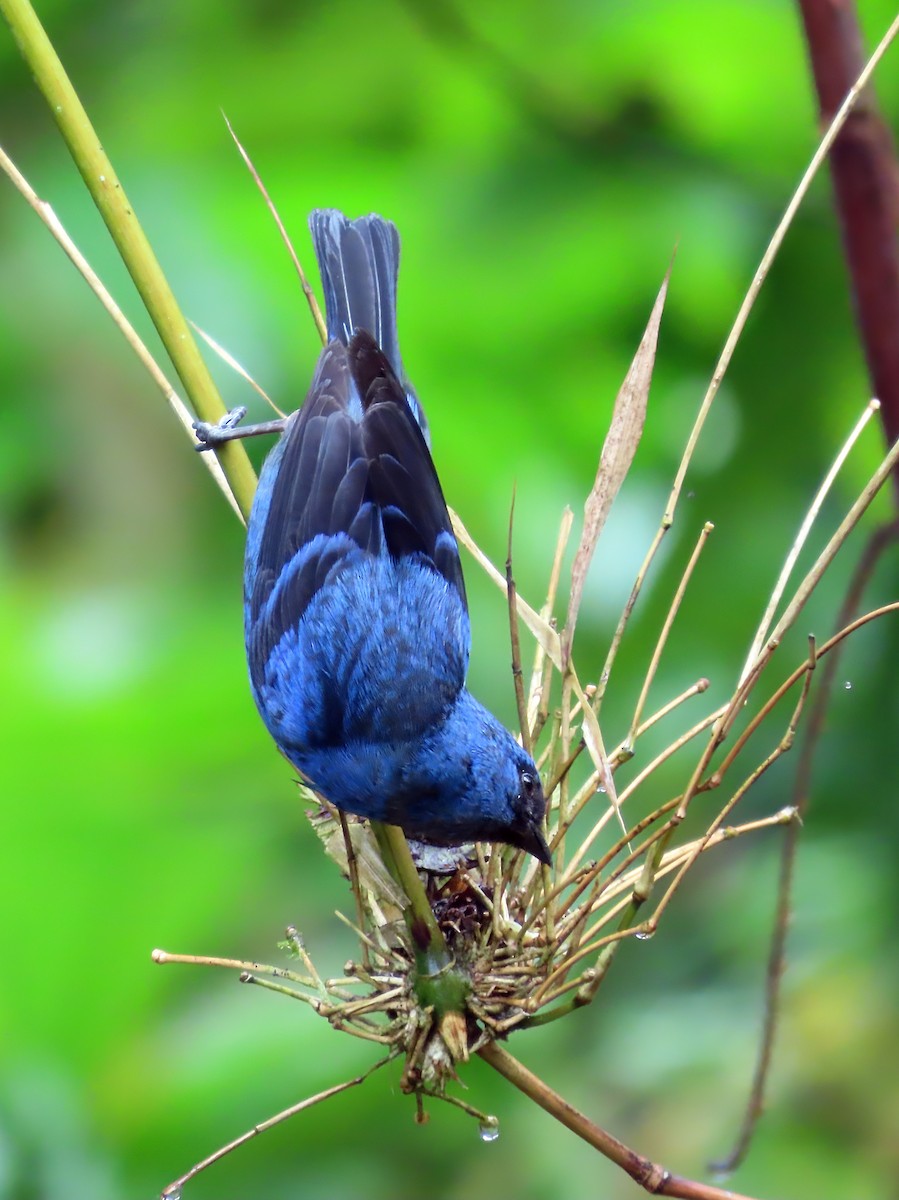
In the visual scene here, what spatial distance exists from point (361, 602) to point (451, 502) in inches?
45.6

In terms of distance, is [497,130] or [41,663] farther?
[497,130]

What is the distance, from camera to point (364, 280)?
3523 millimetres

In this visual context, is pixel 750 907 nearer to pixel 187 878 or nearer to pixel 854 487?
pixel 854 487

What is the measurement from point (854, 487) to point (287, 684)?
1690 millimetres

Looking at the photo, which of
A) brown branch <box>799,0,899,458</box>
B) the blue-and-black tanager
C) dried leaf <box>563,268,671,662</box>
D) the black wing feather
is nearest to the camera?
dried leaf <box>563,268,671,662</box>

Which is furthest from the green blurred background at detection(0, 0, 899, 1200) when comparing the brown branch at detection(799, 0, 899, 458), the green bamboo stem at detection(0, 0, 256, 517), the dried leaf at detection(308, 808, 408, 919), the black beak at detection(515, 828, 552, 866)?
the green bamboo stem at detection(0, 0, 256, 517)

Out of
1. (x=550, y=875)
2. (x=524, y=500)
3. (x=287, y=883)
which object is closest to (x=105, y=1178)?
(x=287, y=883)

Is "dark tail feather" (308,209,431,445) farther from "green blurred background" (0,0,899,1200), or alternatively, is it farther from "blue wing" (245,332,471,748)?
"green blurred background" (0,0,899,1200)

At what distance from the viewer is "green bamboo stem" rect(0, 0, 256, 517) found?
207cm

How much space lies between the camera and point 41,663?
3.61m

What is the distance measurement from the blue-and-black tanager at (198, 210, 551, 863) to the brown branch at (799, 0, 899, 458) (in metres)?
1.00

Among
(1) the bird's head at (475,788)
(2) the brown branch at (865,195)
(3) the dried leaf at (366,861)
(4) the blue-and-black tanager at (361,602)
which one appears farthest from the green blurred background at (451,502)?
(2) the brown branch at (865,195)

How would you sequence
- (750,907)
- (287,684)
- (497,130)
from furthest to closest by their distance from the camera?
(497,130) < (750,907) < (287,684)

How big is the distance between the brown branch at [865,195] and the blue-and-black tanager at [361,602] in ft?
3.27
